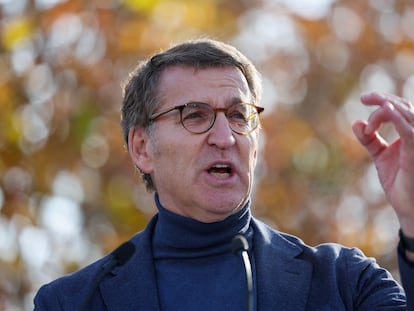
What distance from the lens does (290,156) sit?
14.6 m

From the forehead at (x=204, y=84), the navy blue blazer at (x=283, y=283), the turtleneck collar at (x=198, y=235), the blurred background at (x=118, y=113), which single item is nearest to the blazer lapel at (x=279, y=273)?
the navy blue blazer at (x=283, y=283)

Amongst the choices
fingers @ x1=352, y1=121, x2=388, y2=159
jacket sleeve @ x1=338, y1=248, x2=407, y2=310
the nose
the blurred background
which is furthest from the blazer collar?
the blurred background

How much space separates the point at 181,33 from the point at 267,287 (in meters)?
8.19

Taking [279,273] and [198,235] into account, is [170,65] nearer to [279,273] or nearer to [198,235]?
[198,235]

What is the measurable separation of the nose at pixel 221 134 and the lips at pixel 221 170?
0.24 ft

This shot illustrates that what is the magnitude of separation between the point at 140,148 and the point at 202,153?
52 cm

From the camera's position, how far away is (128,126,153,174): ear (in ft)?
18.9

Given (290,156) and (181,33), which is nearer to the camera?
(181,33)

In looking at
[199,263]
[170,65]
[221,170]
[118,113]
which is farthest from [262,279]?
[118,113]

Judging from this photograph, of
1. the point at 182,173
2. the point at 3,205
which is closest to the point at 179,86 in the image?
the point at 182,173

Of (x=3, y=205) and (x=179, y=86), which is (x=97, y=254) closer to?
(x=3, y=205)

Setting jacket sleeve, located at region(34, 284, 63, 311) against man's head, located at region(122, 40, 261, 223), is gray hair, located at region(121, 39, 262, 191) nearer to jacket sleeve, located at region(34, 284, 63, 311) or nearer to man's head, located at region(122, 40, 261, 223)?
man's head, located at region(122, 40, 261, 223)

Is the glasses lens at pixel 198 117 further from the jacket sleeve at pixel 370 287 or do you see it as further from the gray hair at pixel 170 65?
the jacket sleeve at pixel 370 287

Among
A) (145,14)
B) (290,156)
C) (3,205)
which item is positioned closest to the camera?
(3,205)
